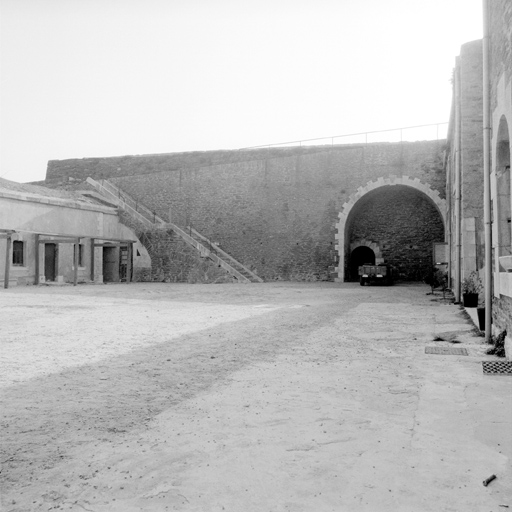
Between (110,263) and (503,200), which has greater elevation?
(503,200)

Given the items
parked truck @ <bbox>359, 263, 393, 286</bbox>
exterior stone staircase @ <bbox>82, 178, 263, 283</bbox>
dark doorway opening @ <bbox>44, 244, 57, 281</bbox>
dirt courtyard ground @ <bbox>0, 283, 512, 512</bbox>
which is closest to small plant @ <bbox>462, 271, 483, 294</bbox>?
dirt courtyard ground @ <bbox>0, 283, 512, 512</bbox>

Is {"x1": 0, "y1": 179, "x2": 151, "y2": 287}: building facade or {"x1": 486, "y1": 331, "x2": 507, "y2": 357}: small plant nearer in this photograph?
{"x1": 486, "y1": 331, "x2": 507, "y2": 357}: small plant

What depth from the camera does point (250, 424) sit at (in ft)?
11.1

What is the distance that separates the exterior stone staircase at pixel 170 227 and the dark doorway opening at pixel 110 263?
2.01 meters

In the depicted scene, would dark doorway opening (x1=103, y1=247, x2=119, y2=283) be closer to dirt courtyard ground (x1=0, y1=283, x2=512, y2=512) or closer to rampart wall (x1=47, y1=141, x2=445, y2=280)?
rampart wall (x1=47, y1=141, x2=445, y2=280)

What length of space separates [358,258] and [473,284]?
1517 centimetres

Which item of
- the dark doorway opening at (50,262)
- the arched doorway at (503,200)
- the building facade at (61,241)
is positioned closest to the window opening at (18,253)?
the building facade at (61,241)

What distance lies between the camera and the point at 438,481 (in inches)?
98.3

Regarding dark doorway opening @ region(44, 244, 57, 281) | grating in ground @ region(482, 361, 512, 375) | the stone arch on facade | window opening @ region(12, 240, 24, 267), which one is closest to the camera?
grating in ground @ region(482, 361, 512, 375)

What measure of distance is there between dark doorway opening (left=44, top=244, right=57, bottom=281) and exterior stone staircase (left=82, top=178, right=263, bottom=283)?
14.4 feet

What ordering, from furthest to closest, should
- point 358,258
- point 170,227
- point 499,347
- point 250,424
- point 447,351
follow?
point 358,258 < point 170,227 < point 447,351 < point 499,347 < point 250,424

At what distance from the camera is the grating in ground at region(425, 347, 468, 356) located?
591cm

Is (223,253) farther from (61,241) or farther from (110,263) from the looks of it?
(61,241)

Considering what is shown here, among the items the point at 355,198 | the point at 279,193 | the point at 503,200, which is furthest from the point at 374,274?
the point at 503,200
